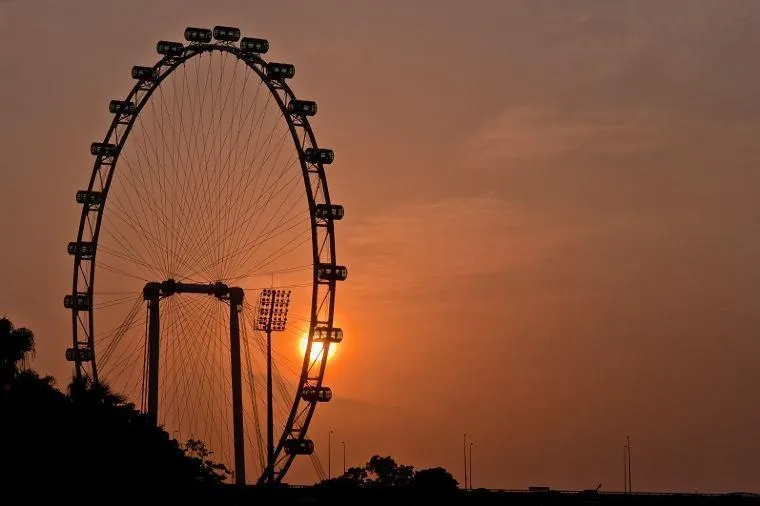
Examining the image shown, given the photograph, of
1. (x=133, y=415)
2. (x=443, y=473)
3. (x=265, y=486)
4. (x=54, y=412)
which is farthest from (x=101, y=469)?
(x=443, y=473)

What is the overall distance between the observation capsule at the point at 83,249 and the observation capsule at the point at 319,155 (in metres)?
19.7

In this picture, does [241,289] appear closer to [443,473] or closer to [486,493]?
[486,493]

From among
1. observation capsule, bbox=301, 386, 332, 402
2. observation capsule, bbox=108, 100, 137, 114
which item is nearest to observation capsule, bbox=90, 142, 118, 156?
observation capsule, bbox=108, 100, 137, 114

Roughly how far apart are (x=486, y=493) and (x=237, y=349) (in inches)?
1325

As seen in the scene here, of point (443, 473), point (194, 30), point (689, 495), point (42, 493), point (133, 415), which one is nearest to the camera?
point (42, 493)

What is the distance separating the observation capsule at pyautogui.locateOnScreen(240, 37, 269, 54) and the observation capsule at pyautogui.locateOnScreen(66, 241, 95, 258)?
777 inches

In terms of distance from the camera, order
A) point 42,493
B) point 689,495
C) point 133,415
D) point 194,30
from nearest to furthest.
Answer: point 42,493, point 133,415, point 194,30, point 689,495

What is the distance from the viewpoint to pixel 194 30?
372 ft

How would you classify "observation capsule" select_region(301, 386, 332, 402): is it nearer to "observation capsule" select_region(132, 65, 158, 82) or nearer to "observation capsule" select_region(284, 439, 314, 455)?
"observation capsule" select_region(284, 439, 314, 455)

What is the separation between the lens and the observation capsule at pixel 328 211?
112500 mm

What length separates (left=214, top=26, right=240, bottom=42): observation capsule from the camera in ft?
369

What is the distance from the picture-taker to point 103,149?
120938 mm

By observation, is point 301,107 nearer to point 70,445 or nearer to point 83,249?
point 83,249

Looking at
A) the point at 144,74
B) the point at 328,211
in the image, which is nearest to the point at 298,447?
the point at 328,211
